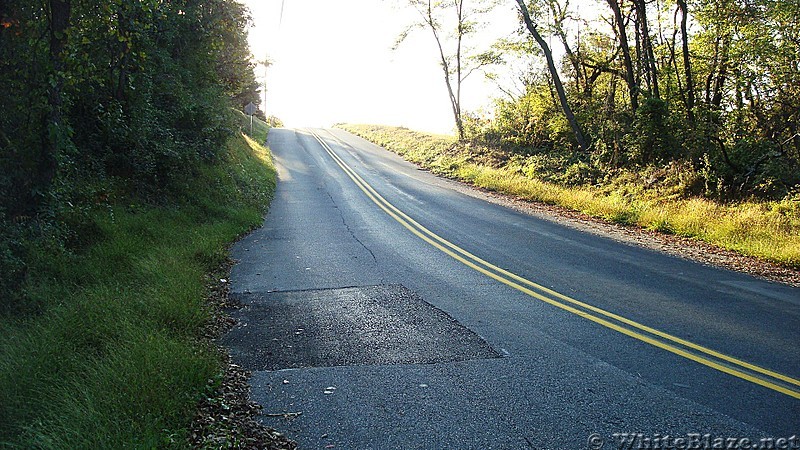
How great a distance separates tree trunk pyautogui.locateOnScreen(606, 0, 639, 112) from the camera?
18234 millimetres

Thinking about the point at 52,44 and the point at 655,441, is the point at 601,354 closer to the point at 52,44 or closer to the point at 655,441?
the point at 655,441

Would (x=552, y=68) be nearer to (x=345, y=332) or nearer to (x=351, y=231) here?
(x=351, y=231)

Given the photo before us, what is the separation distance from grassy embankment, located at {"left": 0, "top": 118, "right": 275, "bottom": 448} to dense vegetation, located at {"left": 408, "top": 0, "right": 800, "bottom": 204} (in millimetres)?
12005

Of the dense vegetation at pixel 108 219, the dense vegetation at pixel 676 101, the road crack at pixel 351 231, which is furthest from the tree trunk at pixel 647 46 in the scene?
the dense vegetation at pixel 108 219

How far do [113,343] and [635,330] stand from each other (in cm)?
500

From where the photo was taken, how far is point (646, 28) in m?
17.5

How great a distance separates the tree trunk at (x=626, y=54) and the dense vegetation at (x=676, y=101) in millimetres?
42

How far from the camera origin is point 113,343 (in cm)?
496

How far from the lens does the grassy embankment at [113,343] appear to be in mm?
3662

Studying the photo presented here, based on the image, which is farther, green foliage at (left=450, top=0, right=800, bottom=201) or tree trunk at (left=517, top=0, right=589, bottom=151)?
tree trunk at (left=517, top=0, right=589, bottom=151)

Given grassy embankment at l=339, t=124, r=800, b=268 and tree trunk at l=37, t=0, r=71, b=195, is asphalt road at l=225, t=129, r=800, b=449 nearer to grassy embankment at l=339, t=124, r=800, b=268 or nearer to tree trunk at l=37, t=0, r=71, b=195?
grassy embankment at l=339, t=124, r=800, b=268

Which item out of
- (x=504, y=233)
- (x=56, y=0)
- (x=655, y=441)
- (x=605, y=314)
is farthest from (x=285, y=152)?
(x=655, y=441)

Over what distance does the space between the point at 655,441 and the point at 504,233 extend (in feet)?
26.8

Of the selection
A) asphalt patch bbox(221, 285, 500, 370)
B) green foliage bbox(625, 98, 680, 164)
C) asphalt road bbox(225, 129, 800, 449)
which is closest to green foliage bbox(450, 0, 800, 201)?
green foliage bbox(625, 98, 680, 164)
